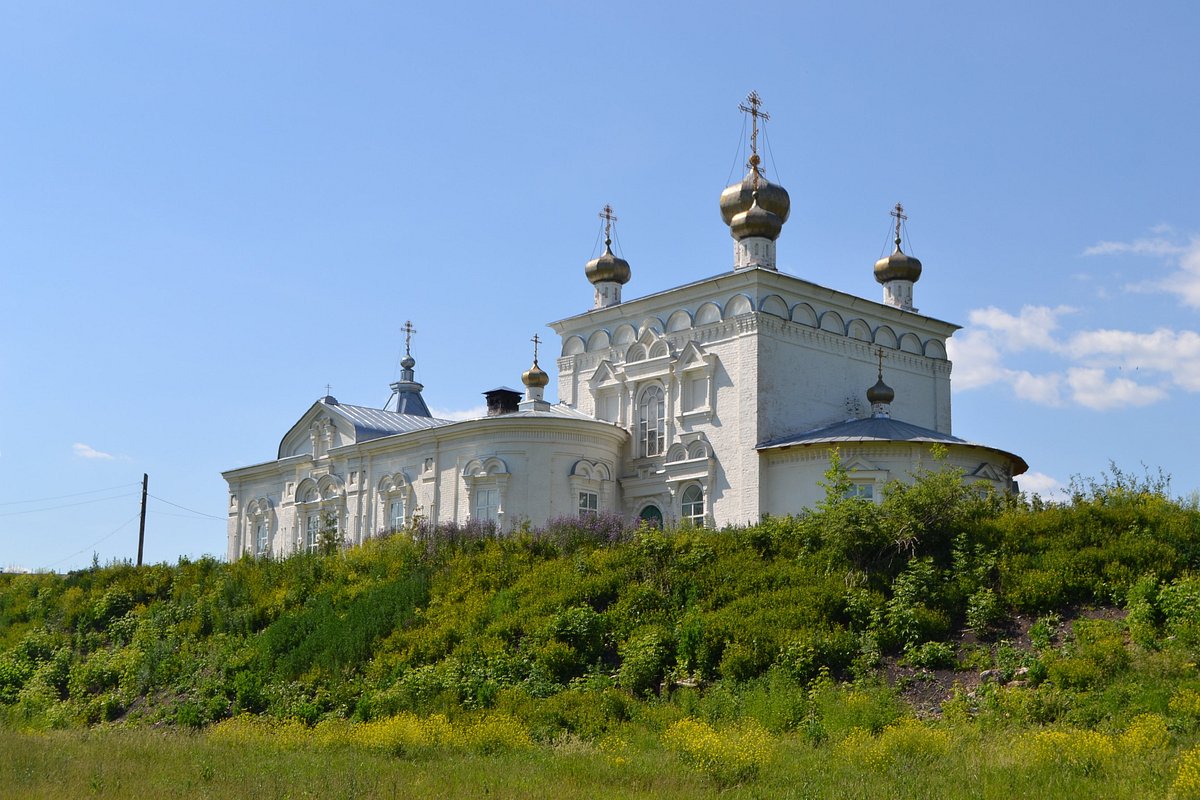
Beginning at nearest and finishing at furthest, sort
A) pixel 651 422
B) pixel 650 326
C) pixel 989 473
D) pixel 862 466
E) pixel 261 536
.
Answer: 1. pixel 862 466
2. pixel 989 473
3. pixel 651 422
4. pixel 650 326
5. pixel 261 536

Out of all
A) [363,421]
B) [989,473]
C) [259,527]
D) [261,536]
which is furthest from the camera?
[259,527]

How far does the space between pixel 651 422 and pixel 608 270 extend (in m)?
4.79

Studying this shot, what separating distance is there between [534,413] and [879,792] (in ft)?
62.5

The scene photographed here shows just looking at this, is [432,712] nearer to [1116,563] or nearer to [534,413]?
[1116,563]

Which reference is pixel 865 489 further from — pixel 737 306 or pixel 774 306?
pixel 737 306

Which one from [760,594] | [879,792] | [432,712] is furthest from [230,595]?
[879,792]

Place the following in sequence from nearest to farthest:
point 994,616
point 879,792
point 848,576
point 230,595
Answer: point 879,792 < point 994,616 < point 848,576 < point 230,595

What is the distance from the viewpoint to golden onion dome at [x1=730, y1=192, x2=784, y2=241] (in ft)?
92.6

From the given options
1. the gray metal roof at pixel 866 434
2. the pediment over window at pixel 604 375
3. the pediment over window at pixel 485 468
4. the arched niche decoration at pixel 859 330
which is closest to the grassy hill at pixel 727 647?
the pediment over window at pixel 485 468

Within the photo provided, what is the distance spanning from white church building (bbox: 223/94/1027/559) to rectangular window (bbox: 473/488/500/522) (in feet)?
0.13

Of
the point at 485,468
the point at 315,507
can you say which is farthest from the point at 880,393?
the point at 315,507

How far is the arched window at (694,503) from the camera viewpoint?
27188mm

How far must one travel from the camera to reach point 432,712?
15148mm

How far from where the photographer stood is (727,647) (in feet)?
48.9
